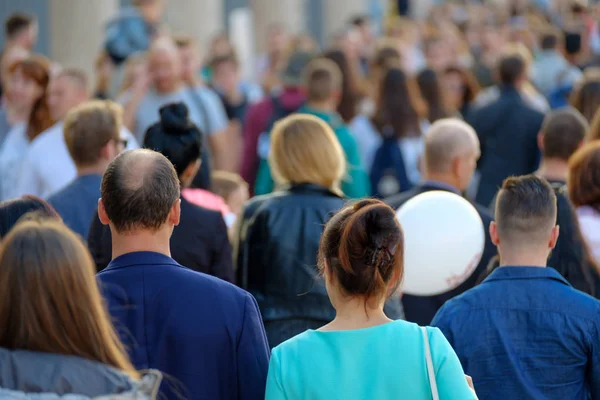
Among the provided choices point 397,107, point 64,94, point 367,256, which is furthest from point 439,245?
point 397,107

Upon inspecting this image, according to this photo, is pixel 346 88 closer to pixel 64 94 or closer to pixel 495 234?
pixel 64 94

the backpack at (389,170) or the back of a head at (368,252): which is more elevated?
the back of a head at (368,252)

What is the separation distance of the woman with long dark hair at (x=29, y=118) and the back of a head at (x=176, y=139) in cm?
256

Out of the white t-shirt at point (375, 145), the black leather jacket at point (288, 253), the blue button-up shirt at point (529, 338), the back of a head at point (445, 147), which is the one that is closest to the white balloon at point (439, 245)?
the black leather jacket at point (288, 253)

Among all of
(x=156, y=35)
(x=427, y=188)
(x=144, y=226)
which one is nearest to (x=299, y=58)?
(x=156, y=35)

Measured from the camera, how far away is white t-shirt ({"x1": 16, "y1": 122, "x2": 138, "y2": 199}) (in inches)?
265

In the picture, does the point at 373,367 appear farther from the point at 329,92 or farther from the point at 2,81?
the point at 2,81

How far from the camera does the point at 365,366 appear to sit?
10.9 feet

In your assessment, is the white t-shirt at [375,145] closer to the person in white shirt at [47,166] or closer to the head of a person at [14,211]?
the person in white shirt at [47,166]

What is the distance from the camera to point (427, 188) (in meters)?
5.92

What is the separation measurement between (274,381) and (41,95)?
4.81 meters

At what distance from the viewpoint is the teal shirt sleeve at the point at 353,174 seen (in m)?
7.70

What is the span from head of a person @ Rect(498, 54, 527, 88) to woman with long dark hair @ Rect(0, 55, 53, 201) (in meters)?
3.70

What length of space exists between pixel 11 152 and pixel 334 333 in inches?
194
